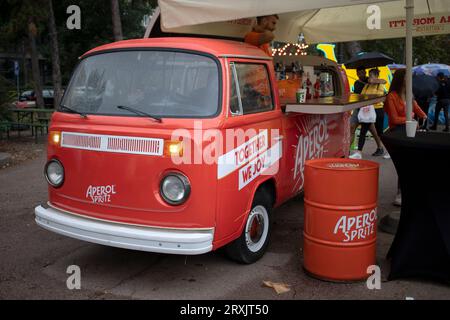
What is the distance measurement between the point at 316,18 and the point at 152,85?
571 centimetres

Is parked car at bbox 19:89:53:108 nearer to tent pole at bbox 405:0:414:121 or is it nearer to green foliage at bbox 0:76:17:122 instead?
green foliage at bbox 0:76:17:122

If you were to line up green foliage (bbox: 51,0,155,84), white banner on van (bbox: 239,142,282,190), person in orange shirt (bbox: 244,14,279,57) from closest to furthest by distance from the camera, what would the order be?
white banner on van (bbox: 239,142,282,190) → person in orange shirt (bbox: 244,14,279,57) → green foliage (bbox: 51,0,155,84)

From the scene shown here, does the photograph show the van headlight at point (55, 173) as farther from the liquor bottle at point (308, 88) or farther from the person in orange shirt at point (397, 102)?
the person in orange shirt at point (397, 102)

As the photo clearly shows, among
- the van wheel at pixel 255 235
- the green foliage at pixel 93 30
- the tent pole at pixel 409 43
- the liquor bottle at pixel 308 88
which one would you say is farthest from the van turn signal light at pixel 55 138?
the green foliage at pixel 93 30

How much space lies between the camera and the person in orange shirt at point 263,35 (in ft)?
17.0

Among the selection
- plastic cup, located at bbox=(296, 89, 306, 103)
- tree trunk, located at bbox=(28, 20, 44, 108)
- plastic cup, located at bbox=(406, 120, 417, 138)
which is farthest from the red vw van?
tree trunk, located at bbox=(28, 20, 44, 108)

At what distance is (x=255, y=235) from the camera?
4.56 metres

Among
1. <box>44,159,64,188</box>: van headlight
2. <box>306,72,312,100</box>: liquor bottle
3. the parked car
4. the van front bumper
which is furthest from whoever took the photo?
the parked car

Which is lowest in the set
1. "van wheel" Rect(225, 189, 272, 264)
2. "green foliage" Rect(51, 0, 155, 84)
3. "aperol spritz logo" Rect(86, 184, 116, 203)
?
"van wheel" Rect(225, 189, 272, 264)

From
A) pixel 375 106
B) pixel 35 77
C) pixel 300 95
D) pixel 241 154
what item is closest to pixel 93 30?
pixel 35 77

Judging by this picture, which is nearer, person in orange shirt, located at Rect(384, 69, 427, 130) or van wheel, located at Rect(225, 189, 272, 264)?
van wheel, located at Rect(225, 189, 272, 264)

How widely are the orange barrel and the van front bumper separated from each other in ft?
3.16

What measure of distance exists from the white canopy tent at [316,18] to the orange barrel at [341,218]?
128 centimetres

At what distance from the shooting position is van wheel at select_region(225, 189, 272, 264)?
4.30m
